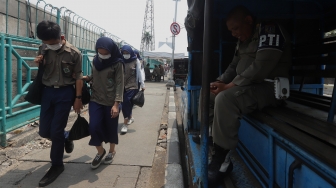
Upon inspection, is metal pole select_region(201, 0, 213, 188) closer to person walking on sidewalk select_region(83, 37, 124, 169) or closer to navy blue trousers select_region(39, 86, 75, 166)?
person walking on sidewalk select_region(83, 37, 124, 169)

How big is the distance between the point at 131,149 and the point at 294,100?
2.55 metres

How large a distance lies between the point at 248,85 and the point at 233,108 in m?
0.28

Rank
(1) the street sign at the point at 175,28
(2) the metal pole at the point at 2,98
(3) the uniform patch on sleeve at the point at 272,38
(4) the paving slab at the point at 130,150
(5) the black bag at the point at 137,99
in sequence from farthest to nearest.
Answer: (1) the street sign at the point at 175,28
(5) the black bag at the point at 137,99
(2) the metal pole at the point at 2,98
(4) the paving slab at the point at 130,150
(3) the uniform patch on sleeve at the point at 272,38

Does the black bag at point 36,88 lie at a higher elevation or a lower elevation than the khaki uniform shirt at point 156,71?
lower

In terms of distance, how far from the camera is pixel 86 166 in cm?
329

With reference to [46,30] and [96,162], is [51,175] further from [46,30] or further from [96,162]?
[46,30]

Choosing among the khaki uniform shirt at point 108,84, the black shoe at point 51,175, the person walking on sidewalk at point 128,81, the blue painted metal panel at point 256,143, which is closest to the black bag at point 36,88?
the khaki uniform shirt at point 108,84

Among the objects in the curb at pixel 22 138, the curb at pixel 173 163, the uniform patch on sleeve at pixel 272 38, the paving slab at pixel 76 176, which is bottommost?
the paving slab at pixel 76 176

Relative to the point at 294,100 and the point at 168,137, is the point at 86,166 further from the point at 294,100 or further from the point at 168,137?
the point at 294,100

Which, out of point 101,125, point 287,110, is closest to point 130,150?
point 101,125

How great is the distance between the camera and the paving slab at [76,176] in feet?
9.16

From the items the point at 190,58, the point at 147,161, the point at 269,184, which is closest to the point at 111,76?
the point at 190,58

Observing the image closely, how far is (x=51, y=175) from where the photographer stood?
283 centimetres

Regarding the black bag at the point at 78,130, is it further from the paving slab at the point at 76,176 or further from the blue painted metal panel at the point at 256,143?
the blue painted metal panel at the point at 256,143
